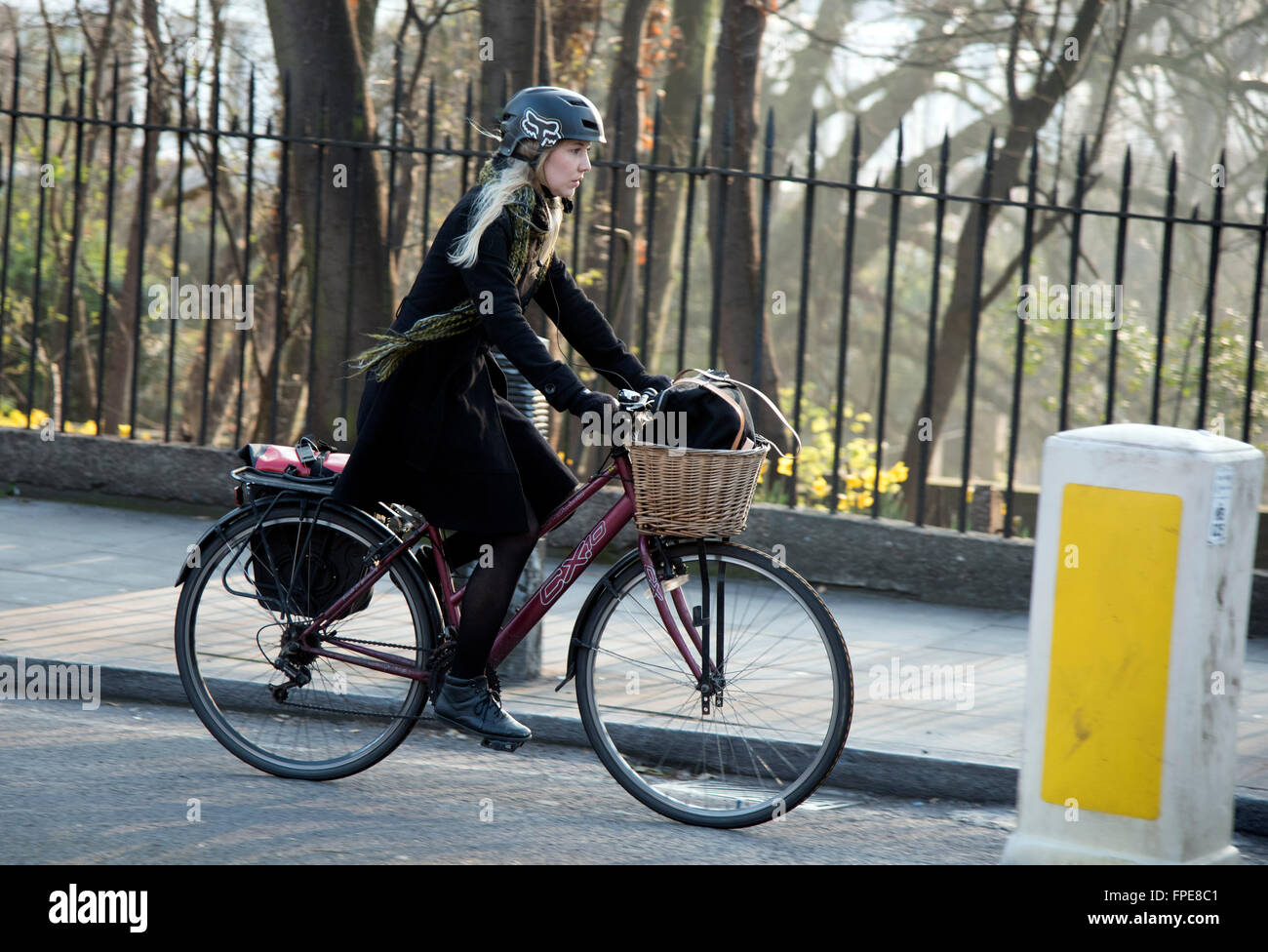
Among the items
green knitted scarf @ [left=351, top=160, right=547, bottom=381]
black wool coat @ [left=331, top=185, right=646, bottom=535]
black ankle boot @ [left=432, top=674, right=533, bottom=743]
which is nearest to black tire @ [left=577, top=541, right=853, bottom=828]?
black ankle boot @ [left=432, top=674, right=533, bottom=743]

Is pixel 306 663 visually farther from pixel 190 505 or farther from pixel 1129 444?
pixel 190 505

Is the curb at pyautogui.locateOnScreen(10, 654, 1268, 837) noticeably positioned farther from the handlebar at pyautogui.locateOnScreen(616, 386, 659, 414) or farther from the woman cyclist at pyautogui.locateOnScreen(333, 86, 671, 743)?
the handlebar at pyautogui.locateOnScreen(616, 386, 659, 414)

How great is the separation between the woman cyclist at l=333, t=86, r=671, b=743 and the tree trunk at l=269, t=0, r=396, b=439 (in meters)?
4.36

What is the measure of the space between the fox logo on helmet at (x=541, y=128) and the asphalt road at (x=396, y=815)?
1.96m

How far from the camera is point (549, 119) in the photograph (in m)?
4.04

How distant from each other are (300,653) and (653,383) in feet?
4.74

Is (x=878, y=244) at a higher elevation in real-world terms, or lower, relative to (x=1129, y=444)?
higher

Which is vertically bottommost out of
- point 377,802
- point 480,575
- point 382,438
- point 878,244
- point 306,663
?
point 377,802

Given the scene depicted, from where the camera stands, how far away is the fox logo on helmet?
405 centimetres

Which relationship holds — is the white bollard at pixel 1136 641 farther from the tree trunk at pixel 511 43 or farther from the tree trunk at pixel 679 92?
the tree trunk at pixel 679 92
